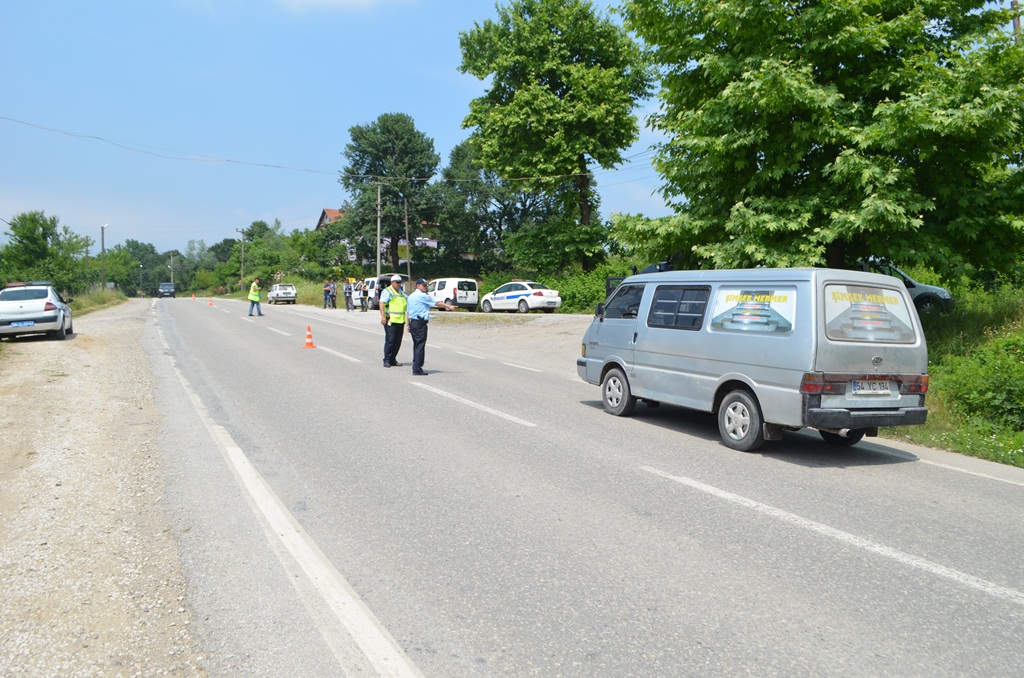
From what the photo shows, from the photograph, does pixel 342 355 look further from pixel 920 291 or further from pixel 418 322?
→ pixel 920 291

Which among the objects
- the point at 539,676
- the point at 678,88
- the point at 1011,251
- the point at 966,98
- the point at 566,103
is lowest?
the point at 539,676

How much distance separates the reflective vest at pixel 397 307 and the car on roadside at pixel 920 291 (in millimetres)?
8459

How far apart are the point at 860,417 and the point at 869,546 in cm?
279

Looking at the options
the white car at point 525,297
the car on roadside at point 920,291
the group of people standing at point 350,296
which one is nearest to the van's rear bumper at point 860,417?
the car on roadside at point 920,291

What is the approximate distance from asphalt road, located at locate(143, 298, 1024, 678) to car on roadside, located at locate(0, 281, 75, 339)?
12.0m

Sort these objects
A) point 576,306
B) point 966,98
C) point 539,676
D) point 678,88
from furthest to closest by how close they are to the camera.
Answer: point 576,306, point 678,88, point 966,98, point 539,676

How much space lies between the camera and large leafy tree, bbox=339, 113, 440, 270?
61062 millimetres

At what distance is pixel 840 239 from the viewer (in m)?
12.5

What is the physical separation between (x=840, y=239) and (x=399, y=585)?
35.7ft

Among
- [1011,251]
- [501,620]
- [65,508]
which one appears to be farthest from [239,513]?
[1011,251]

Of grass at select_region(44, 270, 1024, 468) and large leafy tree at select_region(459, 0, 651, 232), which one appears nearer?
grass at select_region(44, 270, 1024, 468)

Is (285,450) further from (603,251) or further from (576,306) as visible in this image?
(603,251)

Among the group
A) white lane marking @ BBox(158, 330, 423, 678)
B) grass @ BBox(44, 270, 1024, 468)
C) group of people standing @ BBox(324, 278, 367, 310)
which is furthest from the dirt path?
group of people standing @ BBox(324, 278, 367, 310)

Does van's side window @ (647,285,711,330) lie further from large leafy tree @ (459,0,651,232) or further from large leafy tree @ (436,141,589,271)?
large leafy tree @ (436,141,589,271)
